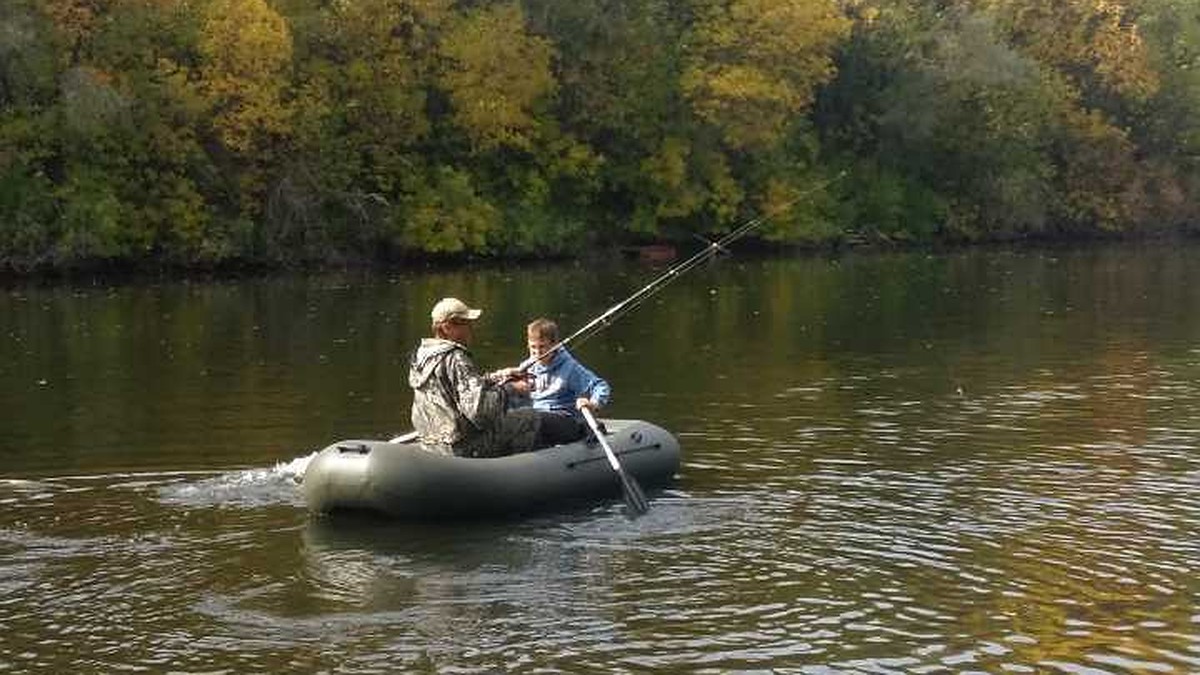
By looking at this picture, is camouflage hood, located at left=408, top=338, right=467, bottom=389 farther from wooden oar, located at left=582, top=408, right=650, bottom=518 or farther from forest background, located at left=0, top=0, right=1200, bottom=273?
forest background, located at left=0, top=0, right=1200, bottom=273

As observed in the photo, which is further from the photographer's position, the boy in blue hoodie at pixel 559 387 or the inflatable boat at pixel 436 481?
the boy in blue hoodie at pixel 559 387

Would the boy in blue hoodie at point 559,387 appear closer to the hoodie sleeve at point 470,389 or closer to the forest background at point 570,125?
the hoodie sleeve at point 470,389

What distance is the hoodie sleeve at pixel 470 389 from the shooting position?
486 inches

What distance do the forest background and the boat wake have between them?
25.9 metres

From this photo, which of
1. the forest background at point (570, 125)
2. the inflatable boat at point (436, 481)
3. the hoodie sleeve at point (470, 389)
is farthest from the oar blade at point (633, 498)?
the forest background at point (570, 125)

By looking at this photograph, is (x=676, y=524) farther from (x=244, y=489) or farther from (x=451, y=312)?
(x=244, y=489)

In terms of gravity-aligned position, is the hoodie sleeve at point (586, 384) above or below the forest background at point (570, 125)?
below

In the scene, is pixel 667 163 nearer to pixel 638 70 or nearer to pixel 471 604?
pixel 638 70

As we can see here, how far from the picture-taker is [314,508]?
486 inches

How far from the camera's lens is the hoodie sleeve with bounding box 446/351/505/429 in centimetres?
1234

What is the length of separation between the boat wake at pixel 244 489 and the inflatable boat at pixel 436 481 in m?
0.62

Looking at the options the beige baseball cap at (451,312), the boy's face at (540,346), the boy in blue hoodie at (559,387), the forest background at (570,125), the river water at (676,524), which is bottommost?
the river water at (676,524)

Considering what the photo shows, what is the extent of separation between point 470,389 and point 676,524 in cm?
176

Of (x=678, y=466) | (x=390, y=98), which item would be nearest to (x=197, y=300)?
(x=390, y=98)
